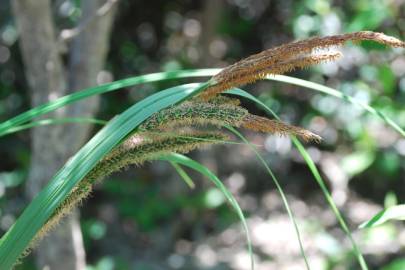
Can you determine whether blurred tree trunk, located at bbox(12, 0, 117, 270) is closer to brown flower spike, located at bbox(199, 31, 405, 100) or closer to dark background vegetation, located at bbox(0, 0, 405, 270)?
dark background vegetation, located at bbox(0, 0, 405, 270)

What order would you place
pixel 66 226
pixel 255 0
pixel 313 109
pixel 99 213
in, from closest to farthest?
pixel 66 226, pixel 313 109, pixel 99 213, pixel 255 0

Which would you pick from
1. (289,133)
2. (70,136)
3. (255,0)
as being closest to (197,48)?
(255,0)

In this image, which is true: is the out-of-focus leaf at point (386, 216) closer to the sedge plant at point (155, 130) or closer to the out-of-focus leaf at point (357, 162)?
the sedge plant at point (155, 130)

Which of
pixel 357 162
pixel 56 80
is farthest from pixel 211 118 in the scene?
pixel 357 162

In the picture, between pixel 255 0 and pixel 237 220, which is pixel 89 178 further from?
pixel 255 0

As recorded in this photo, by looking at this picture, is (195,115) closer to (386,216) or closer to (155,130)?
(155,130)

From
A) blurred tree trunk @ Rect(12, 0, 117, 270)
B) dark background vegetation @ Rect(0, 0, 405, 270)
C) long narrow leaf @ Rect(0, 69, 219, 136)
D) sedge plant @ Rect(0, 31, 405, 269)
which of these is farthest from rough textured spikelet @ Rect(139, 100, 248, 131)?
dark background vegetation @ Rect(0, 0, 405, 270)

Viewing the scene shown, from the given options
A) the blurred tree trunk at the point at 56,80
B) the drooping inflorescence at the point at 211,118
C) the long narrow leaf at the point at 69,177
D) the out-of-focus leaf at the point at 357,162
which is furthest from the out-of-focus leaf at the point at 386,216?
the out-of-focus leaf at the point at 357,162
